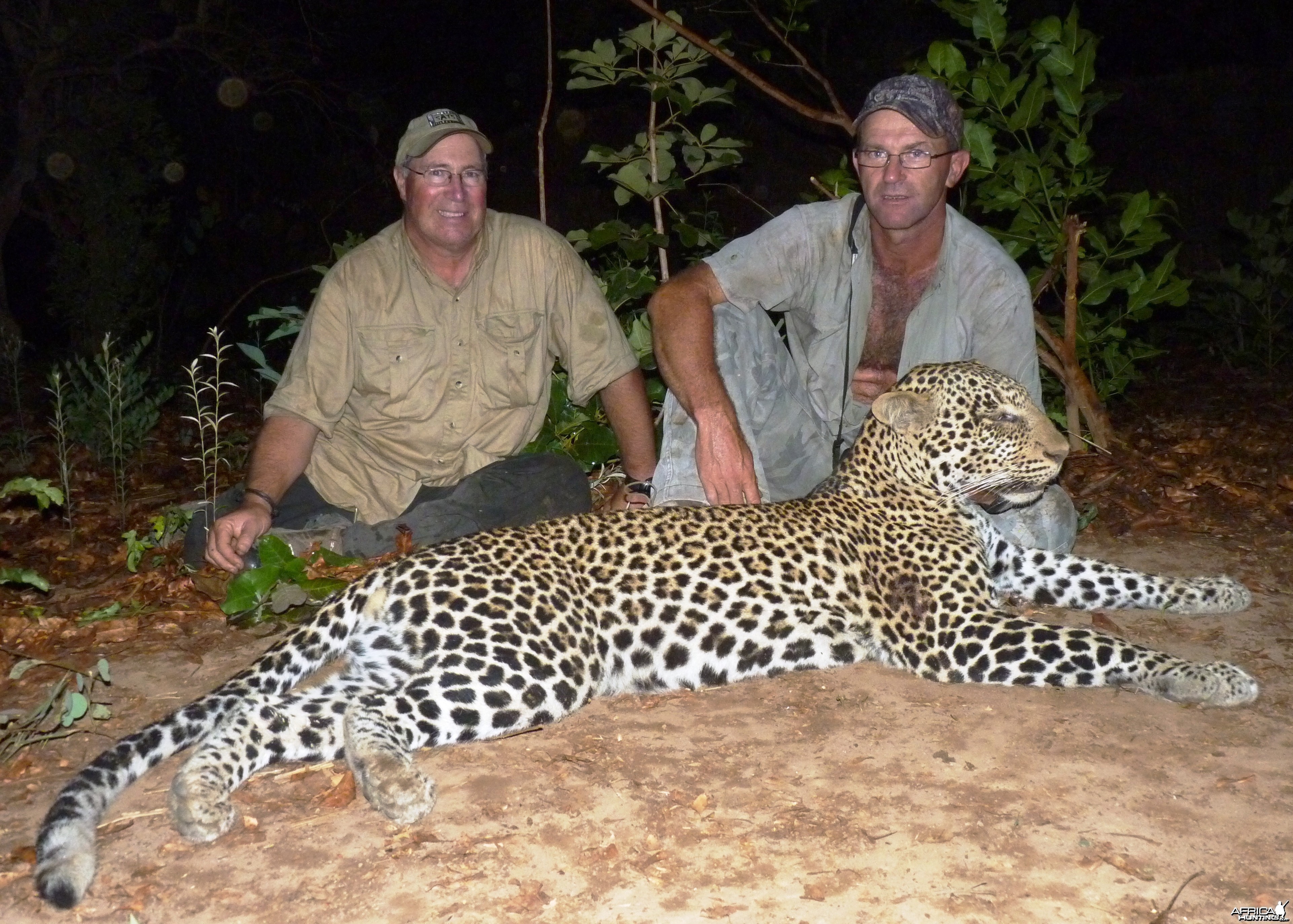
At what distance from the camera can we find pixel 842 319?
593 centimetres

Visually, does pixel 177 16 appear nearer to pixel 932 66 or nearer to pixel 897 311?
pixel 932 66

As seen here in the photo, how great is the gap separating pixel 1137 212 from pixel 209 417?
5.29 meters

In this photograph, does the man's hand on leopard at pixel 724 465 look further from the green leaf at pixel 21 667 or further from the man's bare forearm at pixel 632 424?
the green leaf at pixel 21 667

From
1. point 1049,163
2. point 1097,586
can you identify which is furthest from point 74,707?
point 1049,163

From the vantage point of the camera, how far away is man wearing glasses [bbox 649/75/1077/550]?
5484 millimetres

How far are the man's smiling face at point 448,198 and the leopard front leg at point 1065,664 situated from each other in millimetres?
2971

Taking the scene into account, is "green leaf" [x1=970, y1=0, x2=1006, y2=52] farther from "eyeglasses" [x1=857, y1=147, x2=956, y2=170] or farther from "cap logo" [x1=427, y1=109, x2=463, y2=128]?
"cap logo" [x1=427, y1=109, x2=463, y2=128]

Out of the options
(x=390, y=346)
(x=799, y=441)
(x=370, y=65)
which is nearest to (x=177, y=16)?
(x=370, y=65)

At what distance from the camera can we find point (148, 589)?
19.6ft

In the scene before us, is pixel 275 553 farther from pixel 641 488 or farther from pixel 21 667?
pixel 641 488

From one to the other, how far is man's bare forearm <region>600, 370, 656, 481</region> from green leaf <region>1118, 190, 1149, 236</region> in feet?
9.72

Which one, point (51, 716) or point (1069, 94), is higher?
point (1069, 94)

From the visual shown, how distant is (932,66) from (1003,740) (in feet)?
14.3

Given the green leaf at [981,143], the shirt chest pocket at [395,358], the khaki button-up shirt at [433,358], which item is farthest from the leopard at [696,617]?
the green leaf at [981,143]
